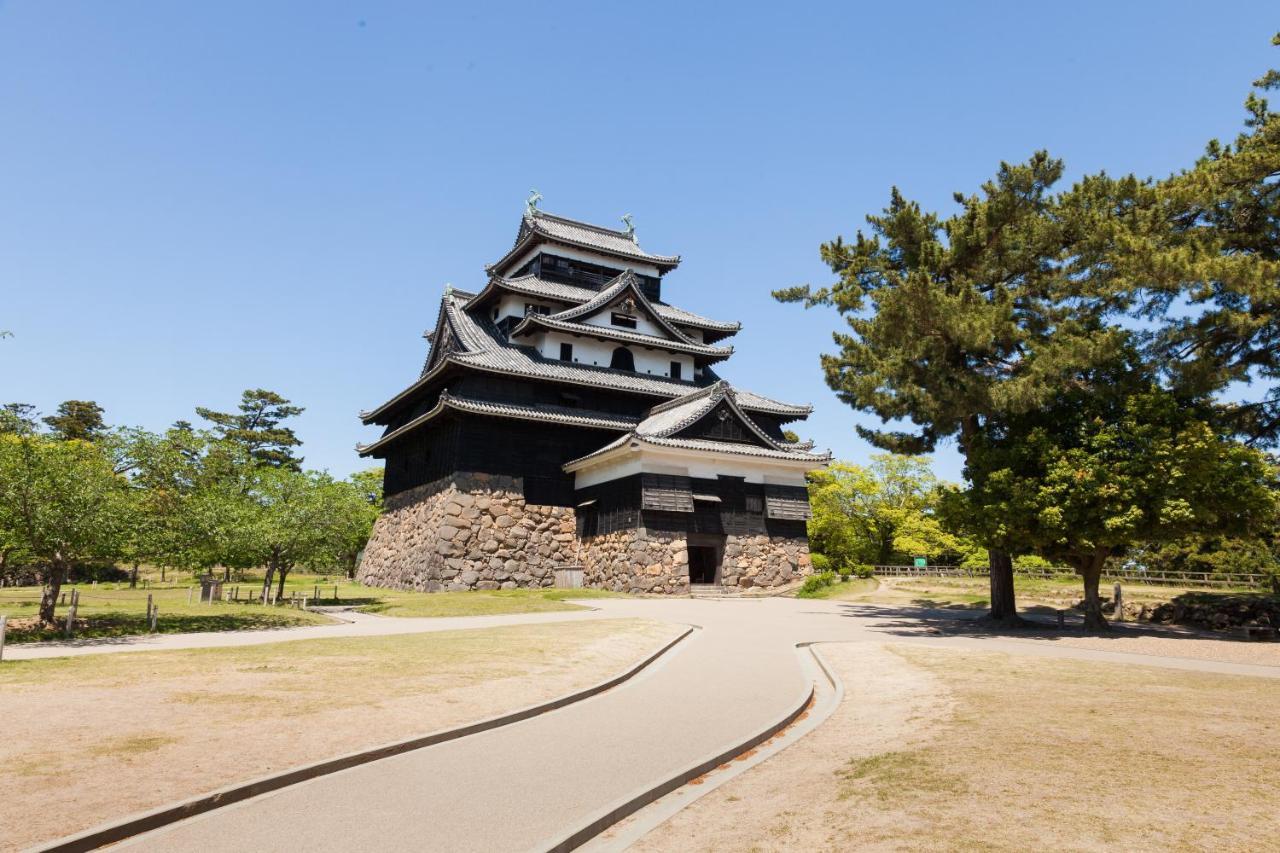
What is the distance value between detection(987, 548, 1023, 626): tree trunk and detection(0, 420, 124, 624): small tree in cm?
2344

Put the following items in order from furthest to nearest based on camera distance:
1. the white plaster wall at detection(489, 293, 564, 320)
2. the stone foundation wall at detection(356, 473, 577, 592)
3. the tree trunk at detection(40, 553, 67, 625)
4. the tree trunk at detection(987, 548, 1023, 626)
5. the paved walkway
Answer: the white plaster wall at detection(489, 293, 564, 320), the stone foundation wall at detection(356, 473, 577, 592), the tree trunk at detection(987, 548, 1023, 626), the tree trunk at detection(40, 553, 67, 625), the paved walkway

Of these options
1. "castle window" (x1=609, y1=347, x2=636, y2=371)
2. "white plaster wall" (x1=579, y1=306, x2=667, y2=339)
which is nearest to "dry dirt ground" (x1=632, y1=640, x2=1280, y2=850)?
"castle window" (x1=609, y1=347, x2=636, y2=371)

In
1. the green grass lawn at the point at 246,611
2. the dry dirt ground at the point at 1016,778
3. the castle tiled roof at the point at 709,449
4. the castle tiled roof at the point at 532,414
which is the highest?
the castle tiled roof at the point at 532,414

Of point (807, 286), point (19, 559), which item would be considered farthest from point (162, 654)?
point (807, 286)

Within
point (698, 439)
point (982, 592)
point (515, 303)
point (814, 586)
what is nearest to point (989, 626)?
point (982, 592)

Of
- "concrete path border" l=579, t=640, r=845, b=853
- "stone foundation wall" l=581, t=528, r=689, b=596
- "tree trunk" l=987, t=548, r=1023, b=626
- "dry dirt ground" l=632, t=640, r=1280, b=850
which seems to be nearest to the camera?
"dry dirt ground" l=632, t=640, r=1280, b=850

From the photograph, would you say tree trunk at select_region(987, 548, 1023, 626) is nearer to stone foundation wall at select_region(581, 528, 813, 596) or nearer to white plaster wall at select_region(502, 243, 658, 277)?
stone foundation wall at select_region(581, 528, 813, 596)

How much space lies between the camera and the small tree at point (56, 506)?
637 inches

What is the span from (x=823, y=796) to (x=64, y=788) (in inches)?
245

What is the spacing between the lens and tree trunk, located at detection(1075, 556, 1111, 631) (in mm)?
19891

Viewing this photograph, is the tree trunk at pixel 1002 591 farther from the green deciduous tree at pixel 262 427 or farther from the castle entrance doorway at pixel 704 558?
the green deciduous tree at pixel 262 427

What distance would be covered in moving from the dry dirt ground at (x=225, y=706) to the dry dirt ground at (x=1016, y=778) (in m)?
3.95

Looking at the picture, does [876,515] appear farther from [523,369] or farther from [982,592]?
[523,369]

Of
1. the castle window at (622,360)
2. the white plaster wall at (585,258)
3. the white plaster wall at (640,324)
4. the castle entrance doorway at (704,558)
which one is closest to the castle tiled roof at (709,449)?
the castle entrance doorway at (704,558)
